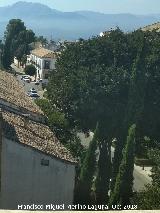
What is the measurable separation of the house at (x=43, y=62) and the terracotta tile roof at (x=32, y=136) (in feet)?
183

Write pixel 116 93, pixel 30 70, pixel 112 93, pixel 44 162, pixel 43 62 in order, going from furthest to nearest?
pixel 30 70 < pixel 43 62 < pixel 116 93 < pixel 112 93 < pixel 44 162

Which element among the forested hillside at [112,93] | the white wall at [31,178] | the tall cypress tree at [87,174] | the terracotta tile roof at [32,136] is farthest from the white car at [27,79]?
the white wall at [31,178]

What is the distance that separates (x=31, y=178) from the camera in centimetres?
2314

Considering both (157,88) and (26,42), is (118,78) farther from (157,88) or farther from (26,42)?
(26,42)

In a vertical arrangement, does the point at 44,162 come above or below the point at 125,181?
above

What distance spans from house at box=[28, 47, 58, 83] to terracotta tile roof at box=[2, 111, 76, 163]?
55693mm

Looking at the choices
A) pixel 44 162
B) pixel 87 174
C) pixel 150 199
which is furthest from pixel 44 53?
pixel 150 199

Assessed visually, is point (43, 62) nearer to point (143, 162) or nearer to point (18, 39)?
point (18, 39)

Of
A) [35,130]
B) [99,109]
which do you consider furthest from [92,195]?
[99,109]

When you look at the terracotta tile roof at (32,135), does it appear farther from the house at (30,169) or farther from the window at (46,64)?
the window at (46,64)

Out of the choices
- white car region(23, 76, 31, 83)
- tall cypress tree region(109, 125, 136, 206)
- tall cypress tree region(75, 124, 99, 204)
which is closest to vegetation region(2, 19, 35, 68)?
white car region(23, 76, 31, 83)

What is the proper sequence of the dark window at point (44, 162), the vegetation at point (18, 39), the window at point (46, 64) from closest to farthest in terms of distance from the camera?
the dark window at point (44, 162) → the window at point (46, 64) → the vegetation at point (18, 39)

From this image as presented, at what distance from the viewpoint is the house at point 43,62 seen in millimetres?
84206

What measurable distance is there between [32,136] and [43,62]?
202ft
